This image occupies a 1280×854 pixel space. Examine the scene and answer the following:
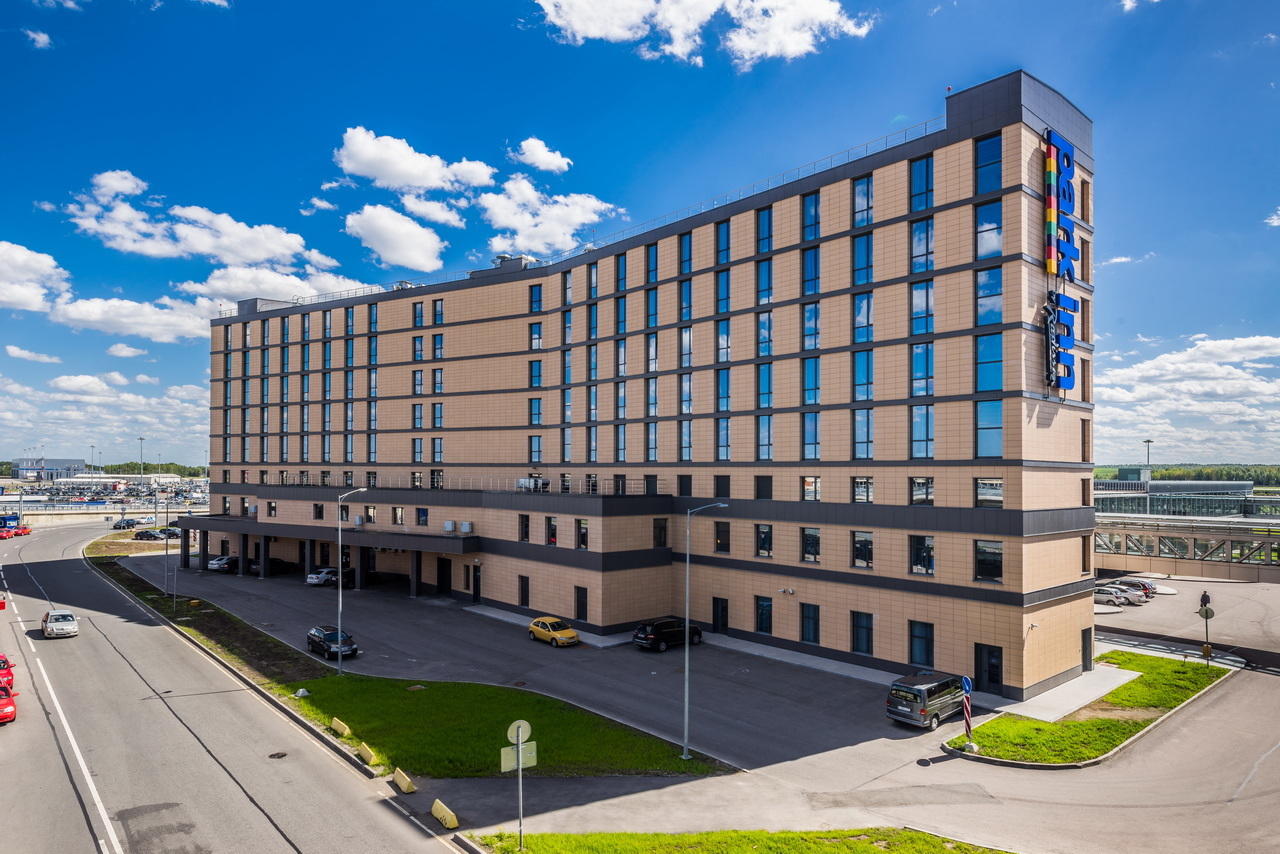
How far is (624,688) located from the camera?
3434 cm

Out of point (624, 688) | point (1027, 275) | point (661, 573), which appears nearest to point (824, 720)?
point (624, 688)

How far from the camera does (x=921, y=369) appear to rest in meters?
36.8

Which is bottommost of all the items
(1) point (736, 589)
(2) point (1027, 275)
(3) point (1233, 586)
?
(3) point (1233, 586)

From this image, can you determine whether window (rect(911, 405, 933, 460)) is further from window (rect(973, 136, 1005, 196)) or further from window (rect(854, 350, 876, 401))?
window (rect(973, 136, 1005, 196))

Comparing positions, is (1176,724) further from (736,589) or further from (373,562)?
(373,562)

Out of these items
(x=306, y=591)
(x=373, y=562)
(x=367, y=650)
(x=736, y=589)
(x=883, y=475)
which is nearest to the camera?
(x=883, y=475)

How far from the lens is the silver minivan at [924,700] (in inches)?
1126

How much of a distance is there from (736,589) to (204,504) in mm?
157858

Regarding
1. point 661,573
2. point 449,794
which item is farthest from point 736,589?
point 449,794

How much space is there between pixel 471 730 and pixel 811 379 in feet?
87.6

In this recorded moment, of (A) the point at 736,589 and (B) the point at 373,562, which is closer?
(A) the point at 736,589

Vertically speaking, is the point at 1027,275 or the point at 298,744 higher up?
the point at 1027,275

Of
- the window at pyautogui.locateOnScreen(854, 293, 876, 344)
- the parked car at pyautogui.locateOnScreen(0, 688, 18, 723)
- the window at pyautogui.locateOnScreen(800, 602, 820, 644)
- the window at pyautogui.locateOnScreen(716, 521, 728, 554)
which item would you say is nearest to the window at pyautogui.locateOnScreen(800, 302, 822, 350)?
the window at pyautogui.locateOnScreen(854, 293, 876, 344)

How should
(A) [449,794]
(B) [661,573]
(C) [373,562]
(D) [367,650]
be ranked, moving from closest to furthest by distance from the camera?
(A) [449,794] → (D) [367,650] → (B) [661,573] → (C) [373,562]
